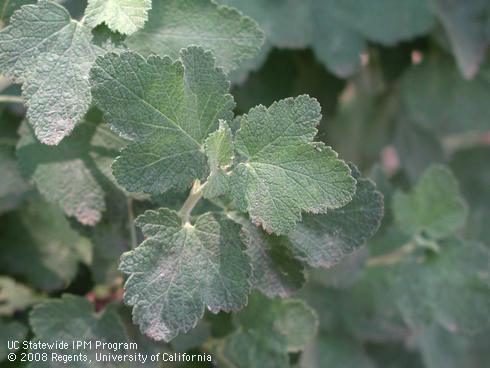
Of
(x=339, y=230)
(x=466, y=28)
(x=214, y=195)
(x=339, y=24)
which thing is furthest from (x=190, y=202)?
(x=466, y=28)

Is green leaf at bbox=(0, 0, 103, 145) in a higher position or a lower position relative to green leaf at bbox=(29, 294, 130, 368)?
higher

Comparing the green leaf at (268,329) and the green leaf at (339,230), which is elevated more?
the green leaf at (339,230)

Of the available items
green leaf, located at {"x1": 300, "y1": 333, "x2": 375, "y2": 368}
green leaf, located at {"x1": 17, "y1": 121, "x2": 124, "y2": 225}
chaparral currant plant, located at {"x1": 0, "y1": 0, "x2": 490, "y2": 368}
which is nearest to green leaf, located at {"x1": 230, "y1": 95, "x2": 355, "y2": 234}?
chaparral currant plant, located at {"x1": 0, "y1": 0, "x2": 490, "y2": 368}

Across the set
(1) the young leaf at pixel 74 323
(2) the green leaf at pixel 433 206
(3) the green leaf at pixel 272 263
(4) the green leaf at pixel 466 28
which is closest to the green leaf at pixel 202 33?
(3) the green leaf at pixel 272 263

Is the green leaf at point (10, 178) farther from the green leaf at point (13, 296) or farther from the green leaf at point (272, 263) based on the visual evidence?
the green leaf at point (272, 263)

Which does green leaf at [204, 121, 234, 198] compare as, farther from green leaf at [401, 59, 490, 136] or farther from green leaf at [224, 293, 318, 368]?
green leaf at [401, 59, 490, 136]
